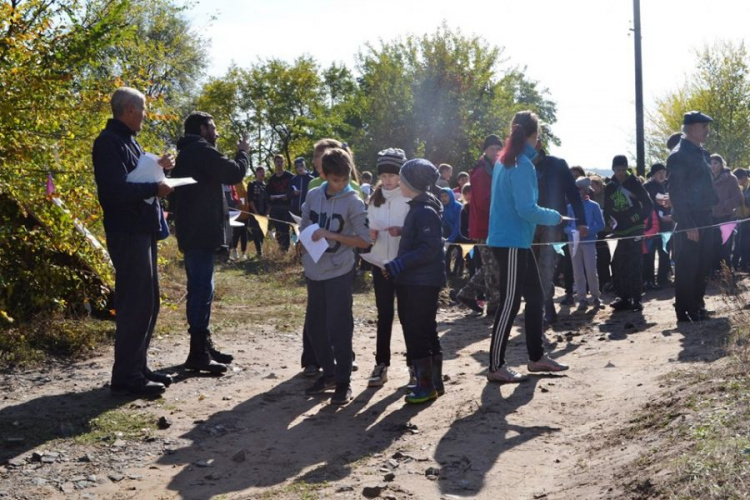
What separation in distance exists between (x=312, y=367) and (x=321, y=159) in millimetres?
2023

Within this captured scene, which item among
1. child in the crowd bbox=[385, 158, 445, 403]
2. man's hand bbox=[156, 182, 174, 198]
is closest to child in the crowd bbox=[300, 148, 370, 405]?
child in the crowd bbox=[385, 158, 445, 403]

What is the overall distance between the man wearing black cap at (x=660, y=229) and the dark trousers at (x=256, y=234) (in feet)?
27.0

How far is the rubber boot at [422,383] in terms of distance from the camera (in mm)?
6992

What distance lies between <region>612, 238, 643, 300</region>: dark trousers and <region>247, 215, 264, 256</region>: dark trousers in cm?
927

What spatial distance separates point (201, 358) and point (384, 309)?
173 cm

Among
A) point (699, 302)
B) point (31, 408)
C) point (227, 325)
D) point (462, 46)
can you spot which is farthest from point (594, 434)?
point (462, 46)

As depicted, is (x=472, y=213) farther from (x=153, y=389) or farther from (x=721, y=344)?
(x=153, y=389)

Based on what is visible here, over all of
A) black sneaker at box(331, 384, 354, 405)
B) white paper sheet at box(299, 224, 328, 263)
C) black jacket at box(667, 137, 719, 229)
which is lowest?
black sneaker at box(331, 384, 354, 405)

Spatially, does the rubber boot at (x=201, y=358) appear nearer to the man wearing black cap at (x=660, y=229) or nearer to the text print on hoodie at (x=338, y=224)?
the text print on hoodie at (x=338, y=224)

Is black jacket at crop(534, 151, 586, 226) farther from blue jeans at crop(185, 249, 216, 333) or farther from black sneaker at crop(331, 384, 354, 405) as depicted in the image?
blue jeans at crop(185, 249, 216, 333)

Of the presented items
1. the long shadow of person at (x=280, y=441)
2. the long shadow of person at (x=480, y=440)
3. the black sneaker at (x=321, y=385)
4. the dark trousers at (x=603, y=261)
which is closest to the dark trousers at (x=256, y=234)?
the dark trousers at (x=603, y=261)

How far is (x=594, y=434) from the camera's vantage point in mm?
5848

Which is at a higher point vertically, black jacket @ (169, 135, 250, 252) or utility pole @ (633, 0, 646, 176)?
utility pole @ (633, 0, 646, 176)

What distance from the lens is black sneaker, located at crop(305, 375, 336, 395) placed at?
7.49 metres
